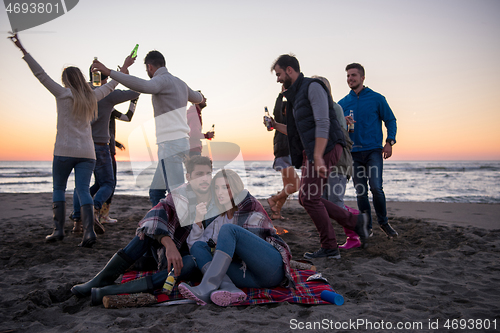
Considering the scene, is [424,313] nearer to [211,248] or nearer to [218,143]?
[211,248]

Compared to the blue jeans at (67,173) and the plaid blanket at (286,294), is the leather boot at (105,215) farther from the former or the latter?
the plaid blanket at (286,294)

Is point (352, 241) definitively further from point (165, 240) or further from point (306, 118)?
point (165, 240)

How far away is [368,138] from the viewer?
4.04 m

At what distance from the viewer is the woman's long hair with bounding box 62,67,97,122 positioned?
3441 mm

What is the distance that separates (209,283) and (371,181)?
2.66 metres

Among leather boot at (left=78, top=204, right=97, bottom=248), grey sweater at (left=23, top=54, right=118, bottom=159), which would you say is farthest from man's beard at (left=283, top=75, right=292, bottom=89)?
leather boot at (left=78, top=204, right=97, bottom=248)

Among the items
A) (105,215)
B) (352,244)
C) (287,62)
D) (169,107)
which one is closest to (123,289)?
(169,107)

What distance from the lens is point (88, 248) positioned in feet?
11.4

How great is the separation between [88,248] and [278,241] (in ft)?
7.51

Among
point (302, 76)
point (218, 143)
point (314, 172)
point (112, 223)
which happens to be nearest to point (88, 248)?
point (112, 223)

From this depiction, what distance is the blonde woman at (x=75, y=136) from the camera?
11.3 ft

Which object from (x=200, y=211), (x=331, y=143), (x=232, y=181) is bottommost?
(x=200, y=211)

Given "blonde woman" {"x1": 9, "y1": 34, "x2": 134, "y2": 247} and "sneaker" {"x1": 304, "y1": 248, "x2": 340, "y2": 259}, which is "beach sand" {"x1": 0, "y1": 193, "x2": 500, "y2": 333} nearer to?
"sneaker" {"x1": 304, "y1": 248, "x2": 340, "y2": 259}

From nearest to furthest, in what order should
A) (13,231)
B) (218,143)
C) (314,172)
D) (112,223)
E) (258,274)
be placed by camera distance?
1. (258,274)
2. (314,172)
3. (218,143)
4. (13,231)
5. (112,223)
